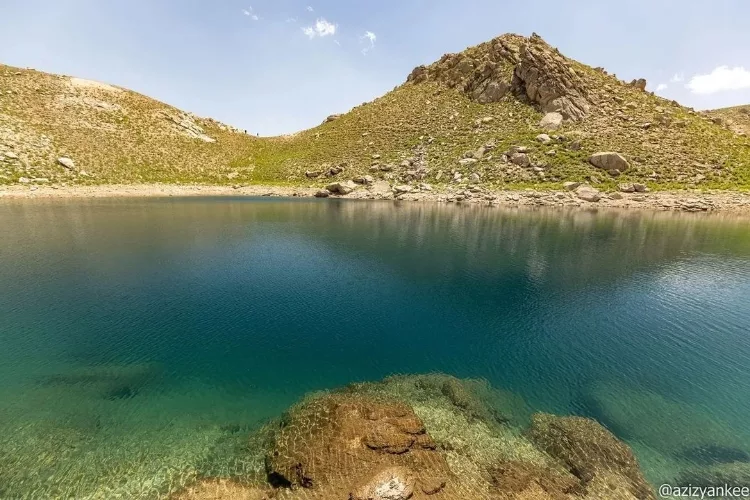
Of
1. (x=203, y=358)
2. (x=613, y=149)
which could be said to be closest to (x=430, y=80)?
(x=613, y=149)

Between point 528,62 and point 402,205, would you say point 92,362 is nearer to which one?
point 402,205

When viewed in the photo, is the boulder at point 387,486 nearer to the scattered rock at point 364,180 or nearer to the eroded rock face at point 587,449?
the eroded rock face at point 587,449

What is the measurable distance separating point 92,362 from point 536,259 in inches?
1449

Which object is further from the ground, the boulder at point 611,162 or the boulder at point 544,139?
the boulder at point 544,139

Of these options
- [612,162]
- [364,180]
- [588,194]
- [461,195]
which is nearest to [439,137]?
[364,180]

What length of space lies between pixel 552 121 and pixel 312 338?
3880 inches

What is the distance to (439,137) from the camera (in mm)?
101562

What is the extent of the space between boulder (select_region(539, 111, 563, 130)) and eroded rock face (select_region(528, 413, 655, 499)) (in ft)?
317

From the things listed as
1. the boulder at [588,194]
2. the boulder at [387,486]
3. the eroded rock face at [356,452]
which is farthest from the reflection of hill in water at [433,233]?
the boulder at [387,486]

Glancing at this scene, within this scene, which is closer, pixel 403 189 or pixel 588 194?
pixel 588 194

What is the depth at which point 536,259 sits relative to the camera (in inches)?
1417

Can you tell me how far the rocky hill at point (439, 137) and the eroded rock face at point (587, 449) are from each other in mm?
74970

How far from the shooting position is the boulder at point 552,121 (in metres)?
92.4

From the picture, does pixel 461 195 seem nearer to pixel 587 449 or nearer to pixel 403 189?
pixel 403 189
